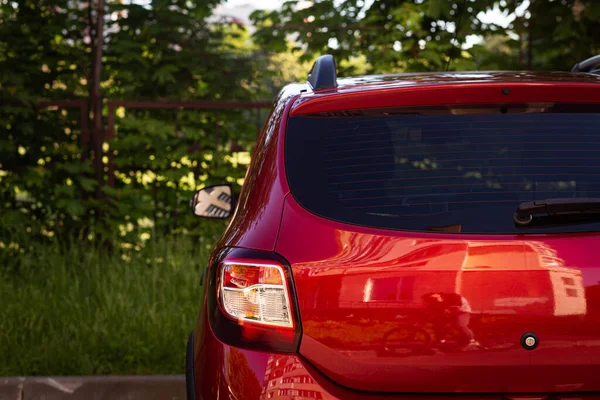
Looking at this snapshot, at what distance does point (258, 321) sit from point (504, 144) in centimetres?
84

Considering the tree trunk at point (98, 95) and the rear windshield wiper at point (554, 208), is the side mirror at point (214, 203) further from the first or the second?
the tree trunk at point (98, 95)

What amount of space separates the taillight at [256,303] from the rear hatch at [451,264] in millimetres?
39

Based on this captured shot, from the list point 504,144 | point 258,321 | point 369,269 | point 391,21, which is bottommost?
point 258,321

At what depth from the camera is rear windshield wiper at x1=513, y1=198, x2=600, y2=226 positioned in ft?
7.82

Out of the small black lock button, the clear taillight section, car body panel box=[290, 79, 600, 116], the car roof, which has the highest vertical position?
the car roof

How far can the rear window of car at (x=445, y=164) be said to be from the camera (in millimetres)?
2441

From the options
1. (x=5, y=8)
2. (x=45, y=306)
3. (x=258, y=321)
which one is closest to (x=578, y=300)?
(x=258, y=321)

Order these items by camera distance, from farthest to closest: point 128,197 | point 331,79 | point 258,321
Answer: point 128,197
point 331,79
point 258,321

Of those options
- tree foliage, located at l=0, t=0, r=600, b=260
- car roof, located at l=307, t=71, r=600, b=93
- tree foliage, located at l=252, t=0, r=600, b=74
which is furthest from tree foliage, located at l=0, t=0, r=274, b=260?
car roof, located at l=307, t=71, r=600, b=93

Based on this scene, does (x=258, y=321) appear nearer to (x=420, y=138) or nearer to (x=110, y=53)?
(x=420, y=138)

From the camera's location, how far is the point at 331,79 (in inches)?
120

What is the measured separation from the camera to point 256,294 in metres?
2.52

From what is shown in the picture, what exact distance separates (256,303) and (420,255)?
48cm

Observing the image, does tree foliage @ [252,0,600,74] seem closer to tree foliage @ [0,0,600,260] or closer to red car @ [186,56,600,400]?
tree foliage @ [0,0,600,260]
